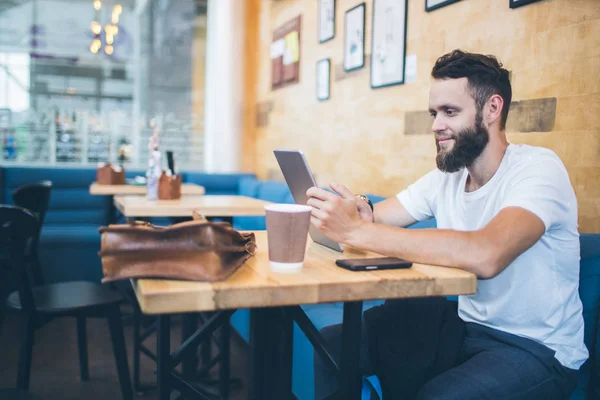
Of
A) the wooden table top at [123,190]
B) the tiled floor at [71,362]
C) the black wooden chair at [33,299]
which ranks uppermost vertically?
the wooden table top at [123,190]

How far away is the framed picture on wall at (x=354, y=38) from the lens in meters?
3.42

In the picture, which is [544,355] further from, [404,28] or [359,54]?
[359,54]

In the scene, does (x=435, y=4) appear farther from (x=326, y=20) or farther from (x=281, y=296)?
(x=281, y=296)

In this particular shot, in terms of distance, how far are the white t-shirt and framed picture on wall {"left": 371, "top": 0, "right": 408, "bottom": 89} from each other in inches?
66.6

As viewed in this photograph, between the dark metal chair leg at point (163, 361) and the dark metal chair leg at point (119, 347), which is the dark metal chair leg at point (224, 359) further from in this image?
the dark metal chair leg at point (163, 361)

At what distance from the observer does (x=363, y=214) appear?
1607mm

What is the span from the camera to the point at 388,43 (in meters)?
3.12

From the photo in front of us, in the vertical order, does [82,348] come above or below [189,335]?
below

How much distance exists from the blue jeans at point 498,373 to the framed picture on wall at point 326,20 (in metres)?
2.82

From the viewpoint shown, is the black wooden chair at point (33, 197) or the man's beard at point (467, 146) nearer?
the man's beard at point (467, 146)

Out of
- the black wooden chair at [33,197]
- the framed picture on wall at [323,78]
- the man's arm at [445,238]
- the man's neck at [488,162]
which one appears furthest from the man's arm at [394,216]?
the framed picture on wall at [323,78]

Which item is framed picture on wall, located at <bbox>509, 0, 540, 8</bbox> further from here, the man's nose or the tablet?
the tablet

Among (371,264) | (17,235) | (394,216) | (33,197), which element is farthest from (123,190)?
(371,264)

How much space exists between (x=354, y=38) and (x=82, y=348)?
7.64 ft
